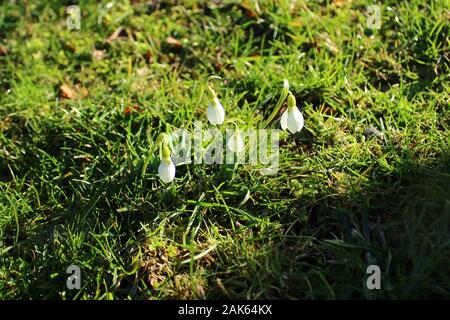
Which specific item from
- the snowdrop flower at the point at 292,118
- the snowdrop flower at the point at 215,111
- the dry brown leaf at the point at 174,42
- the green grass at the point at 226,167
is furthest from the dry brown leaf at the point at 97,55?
the snowdrop flower at the point at 292,118

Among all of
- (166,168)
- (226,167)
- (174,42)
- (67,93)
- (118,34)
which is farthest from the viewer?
(118,34)

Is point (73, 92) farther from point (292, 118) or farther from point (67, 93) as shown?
point (292, 118)

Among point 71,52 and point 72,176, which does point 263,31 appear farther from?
point 72,176

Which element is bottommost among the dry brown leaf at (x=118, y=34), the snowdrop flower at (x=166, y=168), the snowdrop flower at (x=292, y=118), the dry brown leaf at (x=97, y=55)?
the snowdrop flower at (x=166, y=168)

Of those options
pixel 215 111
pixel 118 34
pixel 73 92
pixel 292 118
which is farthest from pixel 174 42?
pixel 292 118

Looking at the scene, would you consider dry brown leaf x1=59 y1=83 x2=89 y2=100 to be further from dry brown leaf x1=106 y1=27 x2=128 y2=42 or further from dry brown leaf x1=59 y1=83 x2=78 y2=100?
dry brown leaf x1=106 y1=27 x2=128 y2=42

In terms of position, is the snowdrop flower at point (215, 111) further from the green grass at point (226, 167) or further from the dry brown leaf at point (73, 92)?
the dry brown leaf at point (73, 92)
